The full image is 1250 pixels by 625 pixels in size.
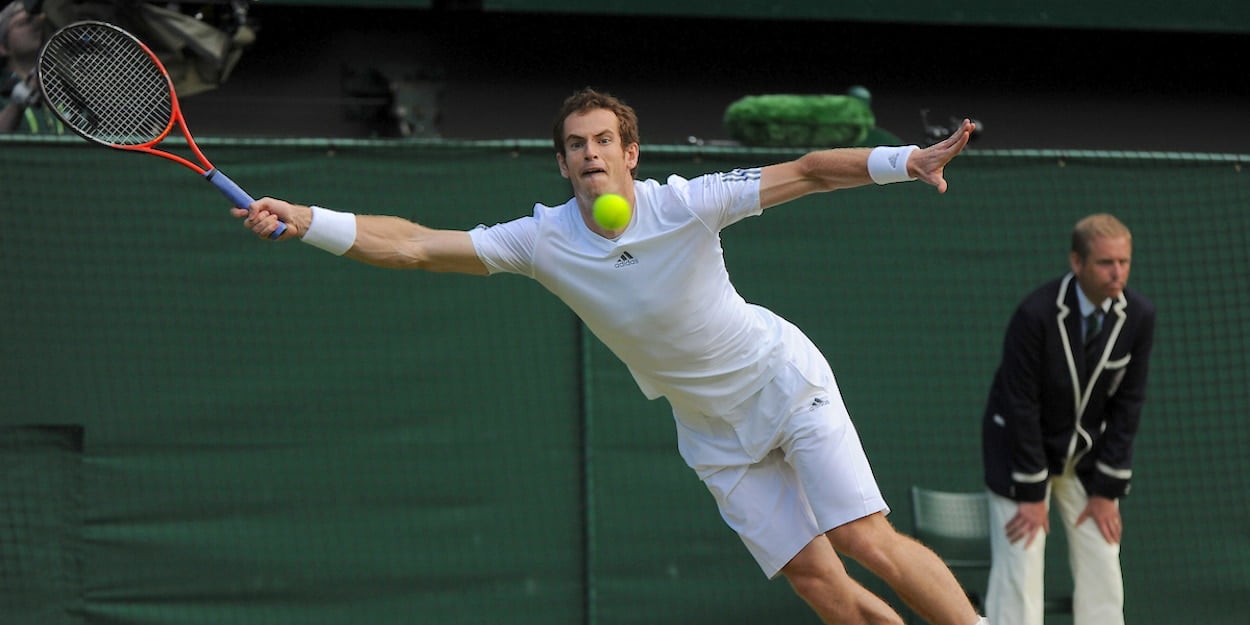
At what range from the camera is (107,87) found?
5598 millimetres

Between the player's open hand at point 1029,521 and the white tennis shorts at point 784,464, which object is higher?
the white tennis shorts at point 784,464

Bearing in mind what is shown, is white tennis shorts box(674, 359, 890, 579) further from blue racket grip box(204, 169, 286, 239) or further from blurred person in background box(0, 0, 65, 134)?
blurred person in background box(0, 0, 65, 134)

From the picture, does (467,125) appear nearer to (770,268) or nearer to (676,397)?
(770,268)

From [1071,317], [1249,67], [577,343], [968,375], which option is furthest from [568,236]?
[1249,67]

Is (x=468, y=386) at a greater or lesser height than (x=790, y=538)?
greater

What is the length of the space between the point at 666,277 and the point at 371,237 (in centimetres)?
94

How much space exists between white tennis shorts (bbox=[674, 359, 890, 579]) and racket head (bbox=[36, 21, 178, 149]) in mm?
2165

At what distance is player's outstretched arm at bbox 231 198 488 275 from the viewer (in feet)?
15.4

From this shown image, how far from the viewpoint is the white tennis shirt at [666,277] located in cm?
508

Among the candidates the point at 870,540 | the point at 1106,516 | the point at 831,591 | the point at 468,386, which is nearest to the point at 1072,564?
the point at 1106,516

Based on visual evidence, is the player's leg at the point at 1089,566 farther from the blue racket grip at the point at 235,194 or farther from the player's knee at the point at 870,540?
the blue racket grip at the point at 235,194

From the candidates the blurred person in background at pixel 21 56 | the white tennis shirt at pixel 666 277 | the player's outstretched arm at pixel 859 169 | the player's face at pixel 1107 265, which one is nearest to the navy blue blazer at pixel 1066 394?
the player's face at pixel 1107 265

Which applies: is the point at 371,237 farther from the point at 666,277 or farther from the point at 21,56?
the point at 21,56

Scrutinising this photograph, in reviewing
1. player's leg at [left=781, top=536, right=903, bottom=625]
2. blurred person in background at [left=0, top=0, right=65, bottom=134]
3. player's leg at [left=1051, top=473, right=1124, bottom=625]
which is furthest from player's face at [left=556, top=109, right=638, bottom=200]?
blurred person in background at [left=0, top=0, right=65, bottom=134]
